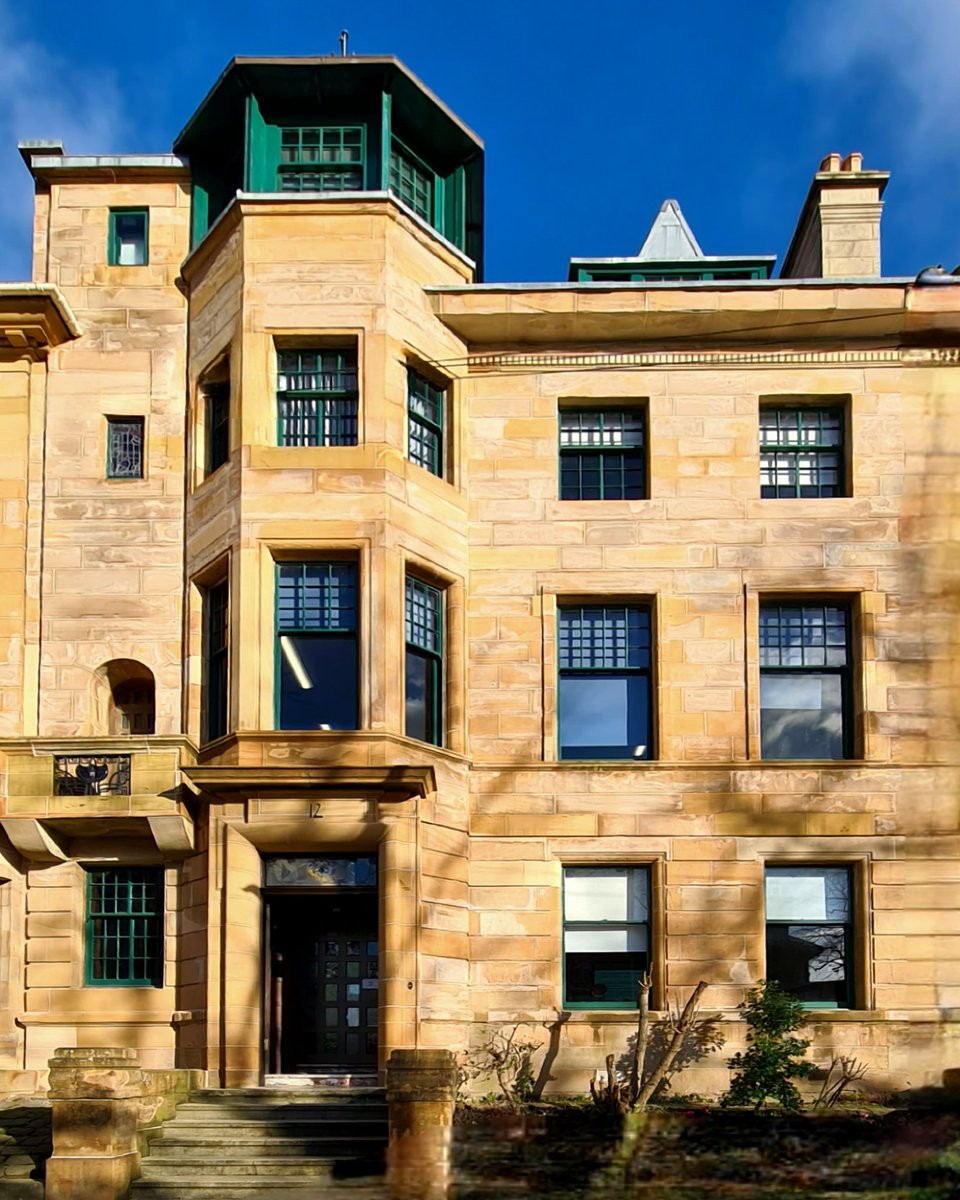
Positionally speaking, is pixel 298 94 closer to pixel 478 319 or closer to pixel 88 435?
pixel 478 319

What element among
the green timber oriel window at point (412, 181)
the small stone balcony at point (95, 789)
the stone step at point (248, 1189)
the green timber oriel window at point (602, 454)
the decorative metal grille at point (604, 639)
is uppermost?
the green timber oriel window at point (412, 181)

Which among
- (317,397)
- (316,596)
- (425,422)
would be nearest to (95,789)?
(316,596)

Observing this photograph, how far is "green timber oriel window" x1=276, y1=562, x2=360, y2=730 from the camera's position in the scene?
2234 cm

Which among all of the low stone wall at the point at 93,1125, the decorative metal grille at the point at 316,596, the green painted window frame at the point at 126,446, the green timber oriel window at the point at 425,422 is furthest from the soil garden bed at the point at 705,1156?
the green painted window frame at the point at 126,446

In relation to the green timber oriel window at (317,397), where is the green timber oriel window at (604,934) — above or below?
below

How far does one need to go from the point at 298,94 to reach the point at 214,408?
4.81m

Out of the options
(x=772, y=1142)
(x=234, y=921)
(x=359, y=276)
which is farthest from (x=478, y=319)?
(x=772, y=1142)

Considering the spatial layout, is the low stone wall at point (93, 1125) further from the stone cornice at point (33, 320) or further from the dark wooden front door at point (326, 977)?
the stone cornice at point (33, 320)

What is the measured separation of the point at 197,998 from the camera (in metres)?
21.7

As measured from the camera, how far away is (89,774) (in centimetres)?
2209

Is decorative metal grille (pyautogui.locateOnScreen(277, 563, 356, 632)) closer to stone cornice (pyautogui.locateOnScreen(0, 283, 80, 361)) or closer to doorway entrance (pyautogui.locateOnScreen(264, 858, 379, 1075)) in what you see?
doorway entrance (pyautogui.locateOnScreen(264, 858, 379, 1075))

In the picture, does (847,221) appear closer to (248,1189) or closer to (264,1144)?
(264,1144)

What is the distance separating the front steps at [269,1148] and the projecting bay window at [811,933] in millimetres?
6226

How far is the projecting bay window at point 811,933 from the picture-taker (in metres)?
22.7
